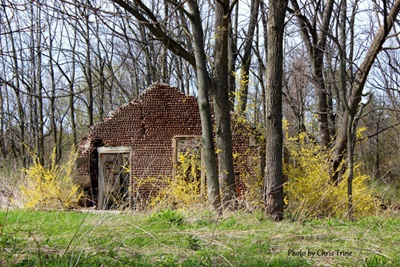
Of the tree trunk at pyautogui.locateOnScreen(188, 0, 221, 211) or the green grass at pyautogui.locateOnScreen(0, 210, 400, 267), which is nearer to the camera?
the green grass at pyautogui.locateOnScreen(0, 210, 400, 267)

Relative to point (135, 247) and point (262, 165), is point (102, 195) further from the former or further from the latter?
point (135, 247)

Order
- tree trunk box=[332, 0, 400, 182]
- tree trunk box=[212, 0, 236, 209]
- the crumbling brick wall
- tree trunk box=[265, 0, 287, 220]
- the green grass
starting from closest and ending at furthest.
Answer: the green grass < tree trunk box=[265, 0, 287, 220] < tree trunk box=[212, 0, 236, 209] < tree trunk box=[332, 0, 400, 182] < the crumbling brick wall

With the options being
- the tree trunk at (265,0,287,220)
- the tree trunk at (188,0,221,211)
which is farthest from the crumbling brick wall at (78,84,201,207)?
the tree trunk at (265,0,287,220)

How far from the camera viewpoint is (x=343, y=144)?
11.4 meters

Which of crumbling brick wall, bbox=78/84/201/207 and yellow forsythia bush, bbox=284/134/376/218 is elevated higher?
crumbling brick wall, bbox=78/84/201/207

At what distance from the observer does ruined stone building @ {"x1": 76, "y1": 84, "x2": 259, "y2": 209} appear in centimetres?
1473

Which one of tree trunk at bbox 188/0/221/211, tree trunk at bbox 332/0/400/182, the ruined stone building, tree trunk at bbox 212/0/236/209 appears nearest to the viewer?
tree trunk at bbox 188/0/221/211

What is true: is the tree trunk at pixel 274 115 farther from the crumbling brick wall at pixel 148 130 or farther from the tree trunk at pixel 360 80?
the crumbling brick wall at pixel 148 130

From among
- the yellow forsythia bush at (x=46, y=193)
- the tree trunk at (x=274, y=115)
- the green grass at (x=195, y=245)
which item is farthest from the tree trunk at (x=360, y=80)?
the yellow forsythia bush at (x=46, y=193)

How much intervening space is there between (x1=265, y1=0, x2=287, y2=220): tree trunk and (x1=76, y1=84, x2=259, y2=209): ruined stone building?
651cm

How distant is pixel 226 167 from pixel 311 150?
331cm

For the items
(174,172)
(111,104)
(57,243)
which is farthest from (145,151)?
(111,104)

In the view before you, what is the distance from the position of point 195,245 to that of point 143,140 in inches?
398

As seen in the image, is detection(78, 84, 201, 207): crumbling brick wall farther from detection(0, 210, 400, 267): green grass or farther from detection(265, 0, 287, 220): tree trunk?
detection(0, 210, 400, 267): green grass
